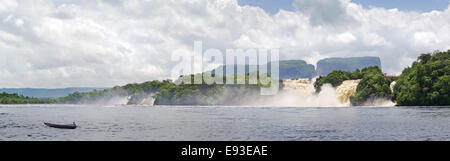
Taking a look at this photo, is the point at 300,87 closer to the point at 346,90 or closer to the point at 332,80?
the point at 332,80

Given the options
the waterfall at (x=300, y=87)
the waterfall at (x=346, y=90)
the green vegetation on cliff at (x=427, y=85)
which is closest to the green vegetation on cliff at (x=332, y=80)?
the waterfall at (x=300, y=87)

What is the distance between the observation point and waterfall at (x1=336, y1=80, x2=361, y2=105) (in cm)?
13088

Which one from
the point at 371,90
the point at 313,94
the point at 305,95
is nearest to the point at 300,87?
the point at 305,95

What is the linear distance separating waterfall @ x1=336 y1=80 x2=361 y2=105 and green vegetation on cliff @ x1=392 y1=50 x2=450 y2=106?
17026mm

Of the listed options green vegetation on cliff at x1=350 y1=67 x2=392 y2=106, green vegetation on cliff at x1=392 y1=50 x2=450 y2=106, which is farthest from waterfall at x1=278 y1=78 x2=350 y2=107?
green vegetation on cliff at x1=392 y1=50 x2=450 y2=106

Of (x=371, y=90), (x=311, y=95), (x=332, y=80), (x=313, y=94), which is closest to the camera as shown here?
(x=371, y=90)

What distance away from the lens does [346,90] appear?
133250 mm

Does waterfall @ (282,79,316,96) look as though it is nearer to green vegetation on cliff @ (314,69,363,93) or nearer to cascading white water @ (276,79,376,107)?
cascading white water @ (276,79,376,107)

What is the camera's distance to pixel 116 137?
39.6m

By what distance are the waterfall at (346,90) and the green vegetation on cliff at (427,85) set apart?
17.0 metres

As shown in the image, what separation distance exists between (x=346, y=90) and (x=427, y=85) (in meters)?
28.4
